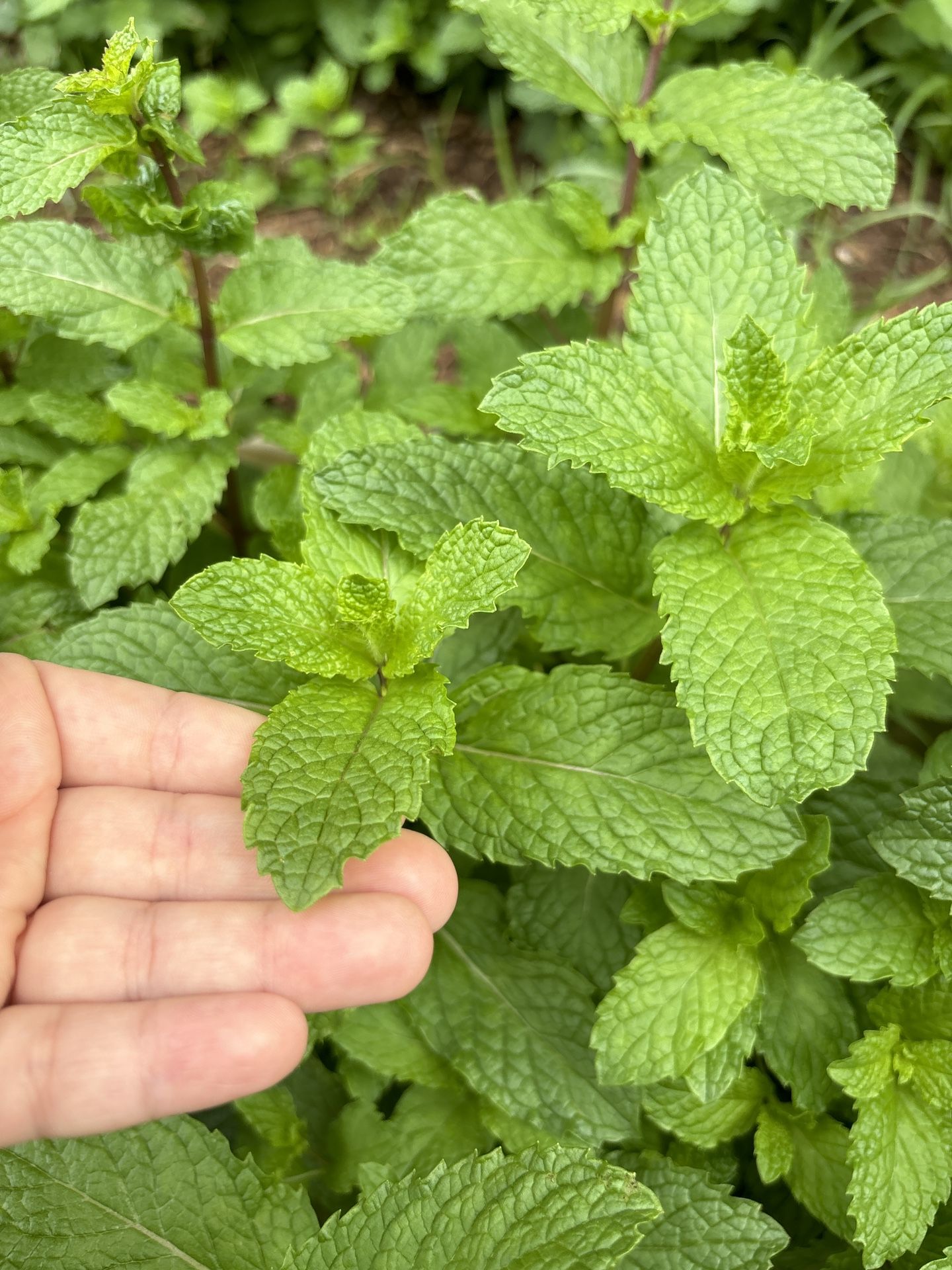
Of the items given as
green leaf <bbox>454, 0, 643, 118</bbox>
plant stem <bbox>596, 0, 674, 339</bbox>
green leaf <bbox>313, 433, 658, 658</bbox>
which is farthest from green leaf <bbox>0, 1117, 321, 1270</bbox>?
green leaf <bbox>454, 0, 643, 118</bbox>

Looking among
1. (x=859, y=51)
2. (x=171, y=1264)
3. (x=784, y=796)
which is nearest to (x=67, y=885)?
(x=171, y=1264)

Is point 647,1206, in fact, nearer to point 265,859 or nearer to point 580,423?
point 265,859

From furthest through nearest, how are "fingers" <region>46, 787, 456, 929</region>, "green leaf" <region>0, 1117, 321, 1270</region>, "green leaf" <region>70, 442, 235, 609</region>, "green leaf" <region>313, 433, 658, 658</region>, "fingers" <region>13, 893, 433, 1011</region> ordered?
"green leaf" <region>70, 442, 235, 609</region>, "green leaf" <region>313, 433, 658, 658</region>, "green leaf" <region>0, 1117, 321, 1270</region>, "fingers" <region>46, 787, 456, 929</region>, "fingers" <region>13, 893, 433, 1011</region>

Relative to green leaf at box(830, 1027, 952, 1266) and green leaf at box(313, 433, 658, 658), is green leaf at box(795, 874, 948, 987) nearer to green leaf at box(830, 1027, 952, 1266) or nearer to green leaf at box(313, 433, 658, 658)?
green leaf at box(830, 1027, 952, 1266)

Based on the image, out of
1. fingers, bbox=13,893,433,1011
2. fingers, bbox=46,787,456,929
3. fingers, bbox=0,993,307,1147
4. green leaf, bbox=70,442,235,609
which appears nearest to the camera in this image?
fingers, bbox=0,993,307,1147

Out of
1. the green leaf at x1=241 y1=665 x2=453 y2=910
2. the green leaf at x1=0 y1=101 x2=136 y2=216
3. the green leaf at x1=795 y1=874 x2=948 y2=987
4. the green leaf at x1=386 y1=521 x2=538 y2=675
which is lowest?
the green leaf at x1=795 y1=874 x2=948 y2=987
